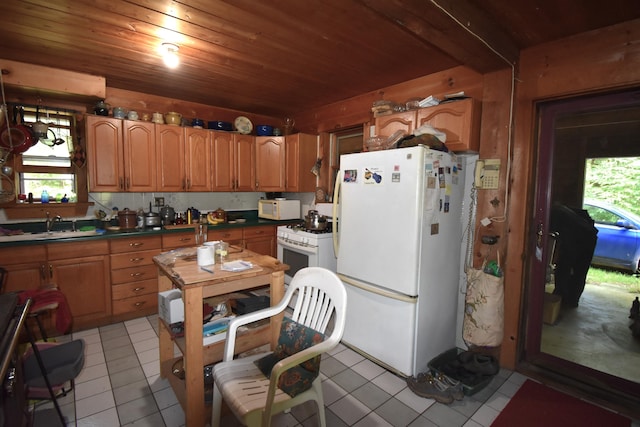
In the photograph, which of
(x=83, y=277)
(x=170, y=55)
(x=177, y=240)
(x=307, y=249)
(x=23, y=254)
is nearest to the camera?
(x=170, y=55)

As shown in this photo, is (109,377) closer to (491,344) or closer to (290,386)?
(290,386)

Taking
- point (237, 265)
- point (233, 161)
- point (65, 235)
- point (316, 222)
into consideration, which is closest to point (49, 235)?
point (65, 235)

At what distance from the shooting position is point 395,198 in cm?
217

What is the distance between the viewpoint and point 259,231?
399cm

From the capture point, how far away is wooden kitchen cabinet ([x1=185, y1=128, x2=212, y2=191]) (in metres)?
3.67

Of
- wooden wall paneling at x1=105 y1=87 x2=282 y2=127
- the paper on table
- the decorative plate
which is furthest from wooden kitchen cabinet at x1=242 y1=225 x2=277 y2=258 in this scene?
the paper on table

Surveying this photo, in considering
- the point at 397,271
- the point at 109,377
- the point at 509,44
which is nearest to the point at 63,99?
the point at 109,377

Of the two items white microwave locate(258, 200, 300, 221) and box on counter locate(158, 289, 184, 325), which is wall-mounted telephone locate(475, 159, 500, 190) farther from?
white microwave locate(258, 200, 300, 221)

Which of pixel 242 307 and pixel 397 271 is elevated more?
pixel 397 271

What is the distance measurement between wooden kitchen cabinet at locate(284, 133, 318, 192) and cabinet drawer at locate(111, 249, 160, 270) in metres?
1.87

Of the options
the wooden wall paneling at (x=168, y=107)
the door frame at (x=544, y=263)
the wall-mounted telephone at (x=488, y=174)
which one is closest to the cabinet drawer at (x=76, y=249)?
the wooden wall paneling at (x=168, y=107)

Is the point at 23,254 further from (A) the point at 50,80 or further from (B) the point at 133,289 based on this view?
(A) the point at 50,80

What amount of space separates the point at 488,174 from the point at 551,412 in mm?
1643

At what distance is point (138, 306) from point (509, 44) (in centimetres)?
400
